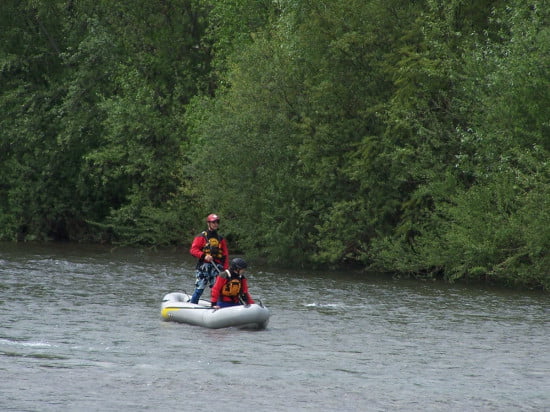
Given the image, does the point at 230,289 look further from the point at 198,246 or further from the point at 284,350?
the point at 284,350

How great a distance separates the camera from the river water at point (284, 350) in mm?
13930

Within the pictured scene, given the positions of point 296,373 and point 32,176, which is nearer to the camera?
point 296,373

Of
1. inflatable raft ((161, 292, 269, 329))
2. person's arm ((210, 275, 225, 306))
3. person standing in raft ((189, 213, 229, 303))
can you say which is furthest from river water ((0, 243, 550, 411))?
person standing in raft ((189, 213, 229, 303))

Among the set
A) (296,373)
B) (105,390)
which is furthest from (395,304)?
(105,390)

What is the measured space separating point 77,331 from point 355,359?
5.10 m

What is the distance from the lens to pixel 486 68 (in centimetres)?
2870

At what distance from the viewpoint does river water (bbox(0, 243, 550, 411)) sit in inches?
548

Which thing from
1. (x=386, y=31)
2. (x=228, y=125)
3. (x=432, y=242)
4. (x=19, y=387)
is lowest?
(x=19, y=387)

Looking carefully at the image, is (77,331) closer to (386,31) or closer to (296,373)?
(296,373)

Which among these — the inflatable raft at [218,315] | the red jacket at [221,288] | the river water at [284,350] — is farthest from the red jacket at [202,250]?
the river water at [284,350]

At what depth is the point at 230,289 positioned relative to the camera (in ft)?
66.0

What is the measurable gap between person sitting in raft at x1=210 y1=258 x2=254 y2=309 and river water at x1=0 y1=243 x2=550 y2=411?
24.2 inches

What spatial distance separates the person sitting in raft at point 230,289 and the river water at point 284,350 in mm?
A: 616

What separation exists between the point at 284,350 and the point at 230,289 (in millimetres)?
2581
